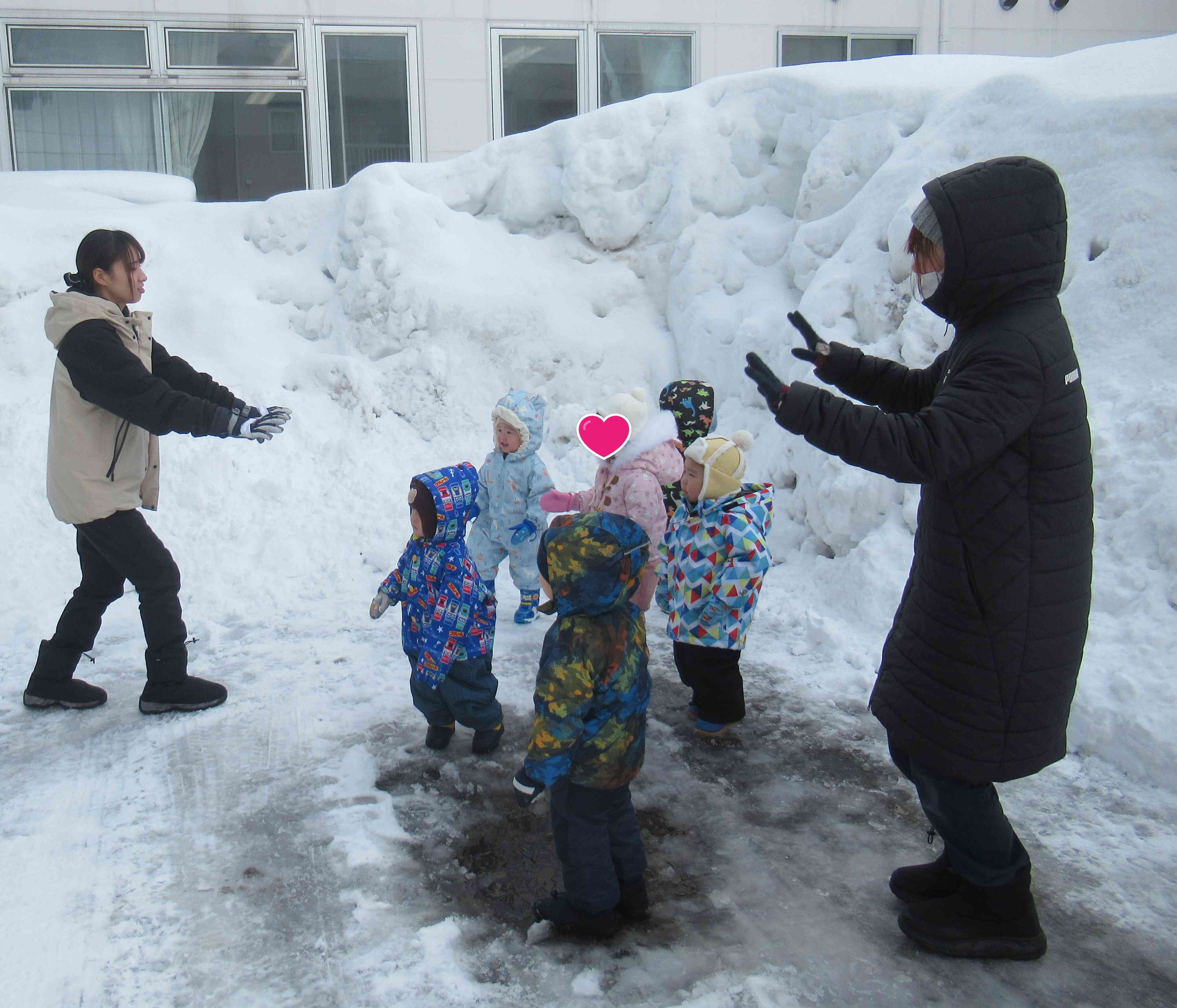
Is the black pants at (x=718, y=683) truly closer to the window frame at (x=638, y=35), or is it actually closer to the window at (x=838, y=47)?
the window frame at (x=638, y=35)

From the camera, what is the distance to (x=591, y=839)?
246 cm

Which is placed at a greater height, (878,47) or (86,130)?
(878,47)

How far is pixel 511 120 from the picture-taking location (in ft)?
38.4

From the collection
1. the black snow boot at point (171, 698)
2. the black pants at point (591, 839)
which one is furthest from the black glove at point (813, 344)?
the black snow boot at point (171, 698)

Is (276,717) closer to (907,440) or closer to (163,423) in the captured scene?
(163,423)

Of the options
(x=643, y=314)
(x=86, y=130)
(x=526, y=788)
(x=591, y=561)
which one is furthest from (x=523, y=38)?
(x=526, y=788)

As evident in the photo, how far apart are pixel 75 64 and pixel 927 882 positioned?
12.5 metres

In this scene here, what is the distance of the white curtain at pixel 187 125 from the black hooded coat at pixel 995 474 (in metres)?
11.4

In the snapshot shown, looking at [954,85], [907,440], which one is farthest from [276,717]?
[954,85]

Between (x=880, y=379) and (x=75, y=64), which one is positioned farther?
(x=75, y=64)

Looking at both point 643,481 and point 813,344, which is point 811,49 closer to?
point 643,481

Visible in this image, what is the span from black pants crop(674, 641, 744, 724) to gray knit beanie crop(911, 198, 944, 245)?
1.94m

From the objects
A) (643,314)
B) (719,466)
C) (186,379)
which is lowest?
(719,466)

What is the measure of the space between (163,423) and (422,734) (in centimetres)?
159
